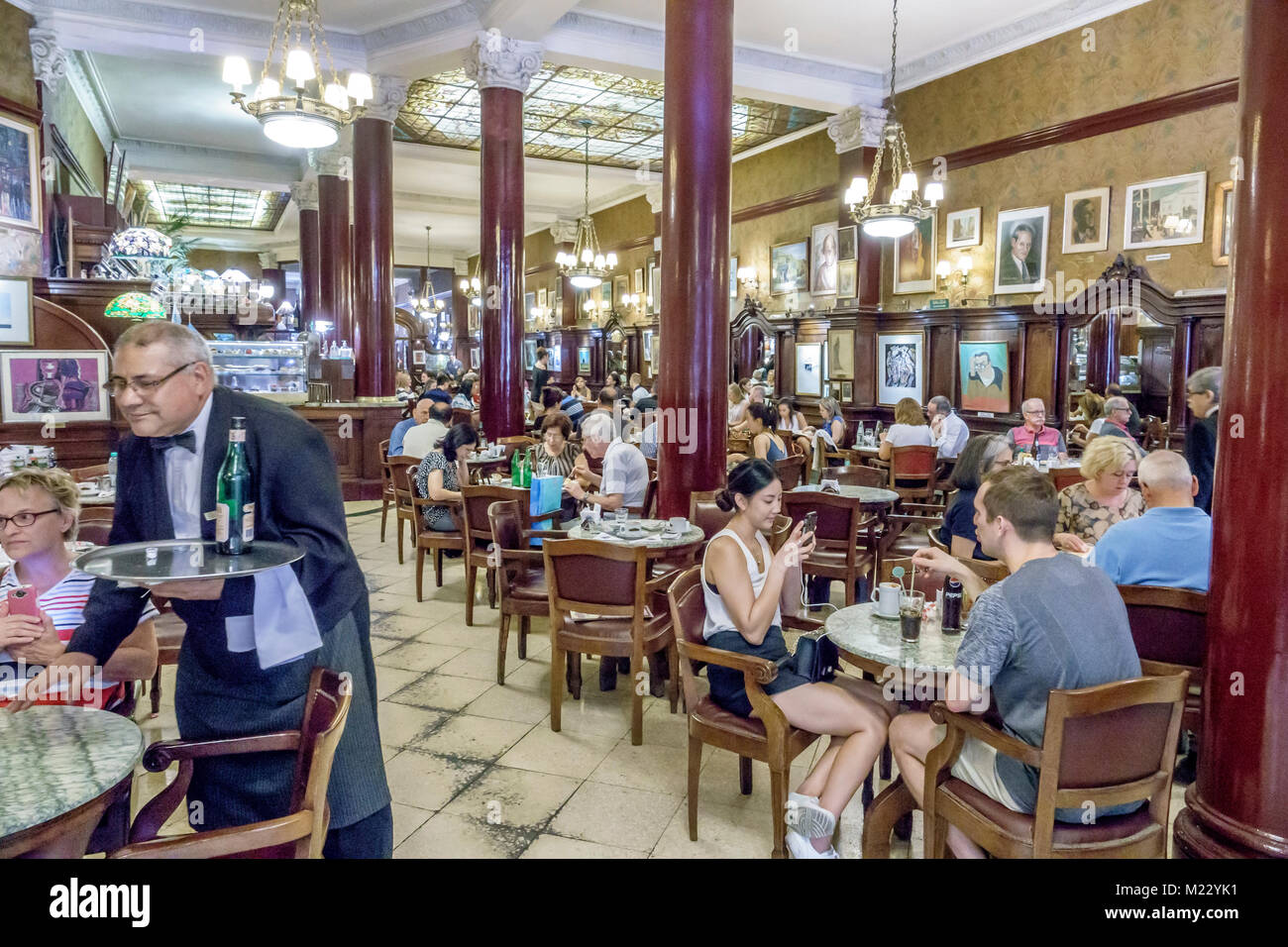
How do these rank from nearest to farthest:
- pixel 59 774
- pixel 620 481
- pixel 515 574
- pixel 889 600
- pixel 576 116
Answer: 1. pixel 59 774
2. pixel 889 600
3. pixel 515 574
4. pixel 620 481
5. pixel 576 116

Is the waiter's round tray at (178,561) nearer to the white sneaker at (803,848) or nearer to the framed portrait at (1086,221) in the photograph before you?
the white sneaker at (803,848)

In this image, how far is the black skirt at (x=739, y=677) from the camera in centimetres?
265

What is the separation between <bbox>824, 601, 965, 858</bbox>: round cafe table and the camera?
240 cm

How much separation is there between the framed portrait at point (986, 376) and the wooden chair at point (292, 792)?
→ 28.8 ft

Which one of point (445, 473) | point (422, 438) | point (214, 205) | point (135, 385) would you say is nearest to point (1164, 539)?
point (135, 385)

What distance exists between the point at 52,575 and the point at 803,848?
237cm

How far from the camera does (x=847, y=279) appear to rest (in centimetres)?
1121

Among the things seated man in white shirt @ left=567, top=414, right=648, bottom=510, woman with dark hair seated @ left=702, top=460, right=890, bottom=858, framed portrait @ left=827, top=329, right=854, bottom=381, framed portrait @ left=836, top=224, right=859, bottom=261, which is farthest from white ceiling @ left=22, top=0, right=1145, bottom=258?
woman with dark hair seated @ left=702, top=460, right=890, bottom=858

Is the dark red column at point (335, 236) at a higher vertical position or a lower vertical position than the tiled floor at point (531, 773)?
higher

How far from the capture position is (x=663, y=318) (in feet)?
16.5

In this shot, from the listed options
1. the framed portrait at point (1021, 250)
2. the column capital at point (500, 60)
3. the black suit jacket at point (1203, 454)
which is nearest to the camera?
the black suit jacket at point (1203, 454)

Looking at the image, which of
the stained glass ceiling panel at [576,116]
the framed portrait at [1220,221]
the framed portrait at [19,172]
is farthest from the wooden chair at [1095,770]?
the stained glass ceiling panel at [576,116]

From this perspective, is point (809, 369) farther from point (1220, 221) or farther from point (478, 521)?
point (478, 521)

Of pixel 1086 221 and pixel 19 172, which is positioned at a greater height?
pixel 19 172
